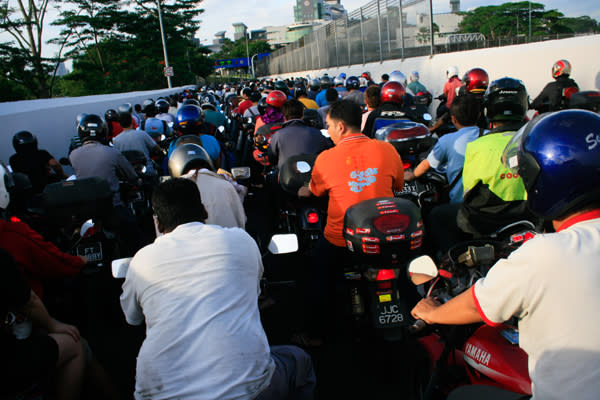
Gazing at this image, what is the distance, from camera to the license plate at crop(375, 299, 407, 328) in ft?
10.3

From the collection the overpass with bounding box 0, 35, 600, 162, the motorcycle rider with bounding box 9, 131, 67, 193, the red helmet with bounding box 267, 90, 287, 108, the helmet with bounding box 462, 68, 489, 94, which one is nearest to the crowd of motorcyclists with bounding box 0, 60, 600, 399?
Answer: the motorcycle rider with bounding box 9, 131, 67, 193

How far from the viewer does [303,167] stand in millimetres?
4172

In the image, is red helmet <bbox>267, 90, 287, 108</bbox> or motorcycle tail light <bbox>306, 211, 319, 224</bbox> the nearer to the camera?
motorcycle tail light <bbox>306, 211, 319, 224</bbox>

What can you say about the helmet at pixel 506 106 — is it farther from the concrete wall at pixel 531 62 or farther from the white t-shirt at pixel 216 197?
the concrete wall at pixel 531 62

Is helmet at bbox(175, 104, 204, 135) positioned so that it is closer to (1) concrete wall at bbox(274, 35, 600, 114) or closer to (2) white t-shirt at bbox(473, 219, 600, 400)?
(2) white t-shirt at bbox(473, 219, 600, 400)

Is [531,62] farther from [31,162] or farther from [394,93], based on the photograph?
[31,162]

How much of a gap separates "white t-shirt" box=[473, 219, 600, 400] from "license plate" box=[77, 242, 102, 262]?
156 inches

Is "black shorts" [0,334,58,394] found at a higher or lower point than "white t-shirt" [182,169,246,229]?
lower

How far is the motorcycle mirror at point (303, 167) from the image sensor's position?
4164 mm

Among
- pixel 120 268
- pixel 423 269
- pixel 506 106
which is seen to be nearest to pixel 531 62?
pixel 506 106

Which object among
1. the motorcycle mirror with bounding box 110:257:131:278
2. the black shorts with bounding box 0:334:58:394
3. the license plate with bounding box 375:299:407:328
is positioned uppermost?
the motorcycle mirror with bounding box 110:257:131:278

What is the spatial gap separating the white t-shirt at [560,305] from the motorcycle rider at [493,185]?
1981 millimetres

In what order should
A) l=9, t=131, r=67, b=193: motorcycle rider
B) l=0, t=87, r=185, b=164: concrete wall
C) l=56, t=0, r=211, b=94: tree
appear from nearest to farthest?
Answer: 1. l=9, t=131, r=67, b=193: motorcycle rider
2. l=0, t=87, r=185, b=164: concrete wall
3. l=56, t=0, r=211, b=94: tree

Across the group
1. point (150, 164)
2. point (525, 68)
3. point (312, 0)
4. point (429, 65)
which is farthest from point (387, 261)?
point (312, 0)
